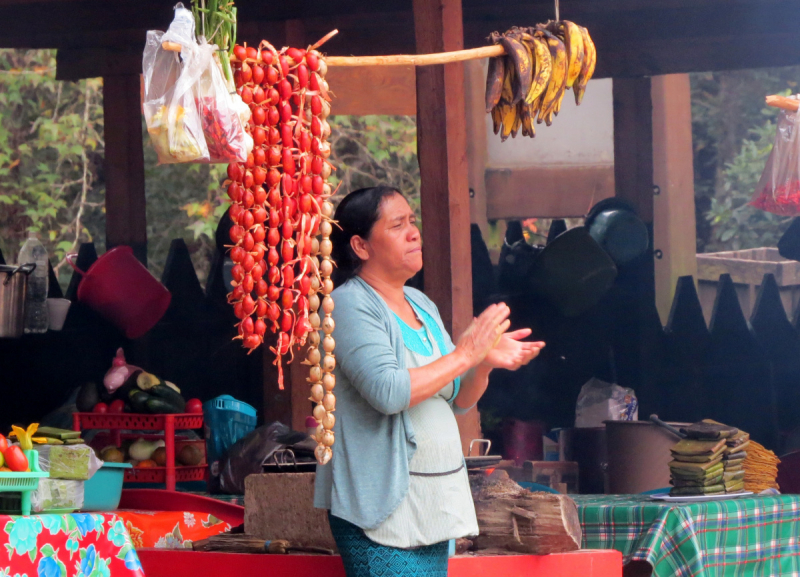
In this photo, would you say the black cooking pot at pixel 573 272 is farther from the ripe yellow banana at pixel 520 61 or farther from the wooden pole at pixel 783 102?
the ripe yellow banana at pixel 520 61

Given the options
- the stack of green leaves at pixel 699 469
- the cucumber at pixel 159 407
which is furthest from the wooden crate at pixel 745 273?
the cucumber at pixel 159 407

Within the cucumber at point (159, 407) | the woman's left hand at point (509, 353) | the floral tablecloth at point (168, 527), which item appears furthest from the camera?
the cucumber at point (159, 407)

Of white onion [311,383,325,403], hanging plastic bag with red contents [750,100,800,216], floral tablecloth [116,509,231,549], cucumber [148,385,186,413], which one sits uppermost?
hanging plastic bag with red contents [750,100,800,216]

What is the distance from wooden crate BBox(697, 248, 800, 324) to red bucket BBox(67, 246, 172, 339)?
15.4 feet

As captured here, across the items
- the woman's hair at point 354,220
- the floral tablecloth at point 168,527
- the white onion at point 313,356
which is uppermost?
the woman's hair at point 354,220

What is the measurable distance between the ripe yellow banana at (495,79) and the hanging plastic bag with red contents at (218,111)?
86cm

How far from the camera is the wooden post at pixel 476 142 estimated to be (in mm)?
8383

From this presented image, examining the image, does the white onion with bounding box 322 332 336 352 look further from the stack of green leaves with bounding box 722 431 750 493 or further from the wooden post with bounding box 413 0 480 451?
the stack of green leaves with bounding box 722 431 750 493

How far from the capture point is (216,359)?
7.27m

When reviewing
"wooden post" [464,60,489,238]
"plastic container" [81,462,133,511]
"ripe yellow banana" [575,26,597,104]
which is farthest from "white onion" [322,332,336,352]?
"wooden post" [464,60,489,238]

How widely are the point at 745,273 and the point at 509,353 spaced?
25.9 feet

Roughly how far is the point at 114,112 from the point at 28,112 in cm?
683

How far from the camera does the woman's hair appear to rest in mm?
2875

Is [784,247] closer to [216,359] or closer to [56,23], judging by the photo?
[216,359]
